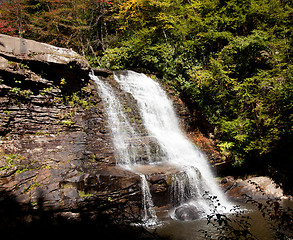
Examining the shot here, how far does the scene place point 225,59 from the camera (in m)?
9.45

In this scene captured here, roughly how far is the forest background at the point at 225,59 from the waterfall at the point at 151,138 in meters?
1.54

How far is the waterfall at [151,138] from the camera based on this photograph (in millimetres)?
6047

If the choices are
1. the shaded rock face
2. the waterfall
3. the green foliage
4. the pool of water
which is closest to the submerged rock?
the pool of water

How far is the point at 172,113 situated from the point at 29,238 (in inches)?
304

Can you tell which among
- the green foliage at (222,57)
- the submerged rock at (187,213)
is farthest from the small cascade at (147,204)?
the green foliage at (222,57)

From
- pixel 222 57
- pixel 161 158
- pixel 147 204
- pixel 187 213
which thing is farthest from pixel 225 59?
pixel 147 204

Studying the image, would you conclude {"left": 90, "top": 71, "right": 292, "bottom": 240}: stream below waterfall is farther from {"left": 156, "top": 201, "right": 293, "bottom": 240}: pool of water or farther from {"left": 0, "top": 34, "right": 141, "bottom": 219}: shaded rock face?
{"left": 0, "top": 34, "right": 141, "bottom": 219}: shaded rock face

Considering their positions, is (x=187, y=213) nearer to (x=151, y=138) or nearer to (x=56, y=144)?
(x=151, y=138)

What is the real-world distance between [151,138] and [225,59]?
5886mm

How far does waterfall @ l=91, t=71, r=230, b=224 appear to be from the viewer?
6047mm

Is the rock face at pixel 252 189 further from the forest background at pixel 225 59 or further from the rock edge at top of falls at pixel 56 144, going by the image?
the rock edge at top of falls at pixel 56 144

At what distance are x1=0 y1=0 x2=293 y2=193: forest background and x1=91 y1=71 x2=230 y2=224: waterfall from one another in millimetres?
1543

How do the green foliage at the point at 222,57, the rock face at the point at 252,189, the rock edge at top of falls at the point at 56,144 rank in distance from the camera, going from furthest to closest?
the green foliage at the point at 222,57
the rock face at the point at 252,189
the rock edge at top of falls at the point at 56,144

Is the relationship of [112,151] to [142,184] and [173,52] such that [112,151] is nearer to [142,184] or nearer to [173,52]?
[142,184]
